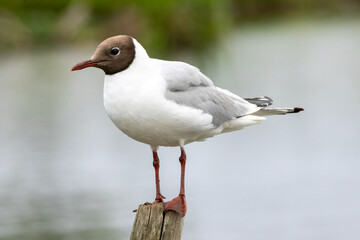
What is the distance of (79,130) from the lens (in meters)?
20.8

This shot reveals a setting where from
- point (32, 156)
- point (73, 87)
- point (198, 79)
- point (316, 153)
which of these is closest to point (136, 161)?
point (32, 156)

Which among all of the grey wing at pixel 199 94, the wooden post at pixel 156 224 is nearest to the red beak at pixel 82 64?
the grey wing at pixel 199 94

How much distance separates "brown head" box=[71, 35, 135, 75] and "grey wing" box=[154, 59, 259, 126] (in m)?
0.26

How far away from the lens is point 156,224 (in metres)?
5.47

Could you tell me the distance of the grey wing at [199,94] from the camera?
18.4 ft

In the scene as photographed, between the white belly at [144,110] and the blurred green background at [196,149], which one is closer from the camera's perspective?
the white belly at [144,110]

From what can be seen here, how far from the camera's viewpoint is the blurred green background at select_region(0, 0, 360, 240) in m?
14.0

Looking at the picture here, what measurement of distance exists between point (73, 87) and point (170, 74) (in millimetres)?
22048

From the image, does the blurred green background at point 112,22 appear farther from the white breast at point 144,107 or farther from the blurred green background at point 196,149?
the white breast at point 144,107

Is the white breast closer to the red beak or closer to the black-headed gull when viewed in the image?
the black-headed gull

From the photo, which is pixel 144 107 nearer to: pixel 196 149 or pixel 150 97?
pixel 150 97

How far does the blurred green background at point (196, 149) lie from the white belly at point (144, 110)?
759cm

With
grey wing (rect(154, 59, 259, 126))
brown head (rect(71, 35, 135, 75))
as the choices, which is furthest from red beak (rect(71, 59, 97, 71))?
grey wing (rect(154, 59, 259, 126))

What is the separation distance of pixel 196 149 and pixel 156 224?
42.1 ft
